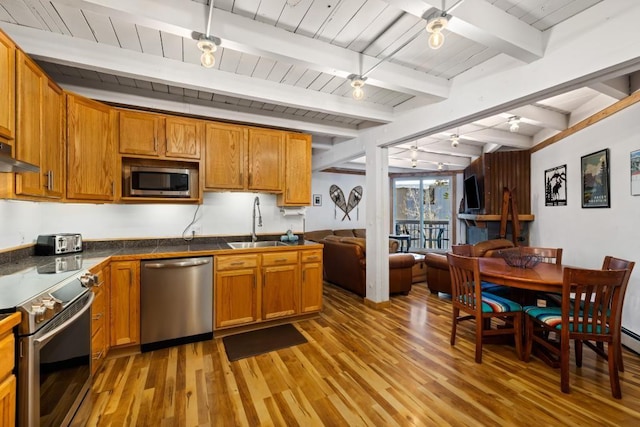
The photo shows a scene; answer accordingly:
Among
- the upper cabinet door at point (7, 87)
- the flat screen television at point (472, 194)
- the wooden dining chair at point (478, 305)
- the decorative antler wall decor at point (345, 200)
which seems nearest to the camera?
the upper cabinet door at point (7, 87)

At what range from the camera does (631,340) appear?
264 cm

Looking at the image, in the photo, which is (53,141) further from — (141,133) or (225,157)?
(225,157)

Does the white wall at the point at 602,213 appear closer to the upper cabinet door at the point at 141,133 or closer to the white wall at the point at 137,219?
the white wall at the point at 137,219

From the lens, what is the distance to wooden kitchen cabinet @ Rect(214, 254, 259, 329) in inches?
115

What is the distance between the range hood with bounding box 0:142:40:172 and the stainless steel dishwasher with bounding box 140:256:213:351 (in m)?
1.20

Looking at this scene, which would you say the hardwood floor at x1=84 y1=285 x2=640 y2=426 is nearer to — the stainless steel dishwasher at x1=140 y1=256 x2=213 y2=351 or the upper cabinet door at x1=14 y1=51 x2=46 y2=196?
the stainless steel dishwasher at x1=140 y1=256 x2=213 y2=351

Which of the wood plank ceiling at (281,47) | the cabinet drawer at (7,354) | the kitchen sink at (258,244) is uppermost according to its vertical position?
the wood plank ceiling at (281,47)

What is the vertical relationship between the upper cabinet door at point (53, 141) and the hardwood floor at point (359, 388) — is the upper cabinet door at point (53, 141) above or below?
above

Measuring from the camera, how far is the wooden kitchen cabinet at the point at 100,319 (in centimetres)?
212

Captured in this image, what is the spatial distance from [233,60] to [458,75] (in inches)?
83.1

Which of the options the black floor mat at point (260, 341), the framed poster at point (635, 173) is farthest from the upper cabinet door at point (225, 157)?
the framed poster at point (635, 173)

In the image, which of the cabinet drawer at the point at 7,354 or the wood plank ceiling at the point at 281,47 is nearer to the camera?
the cabinet drawer at the point at 7,354

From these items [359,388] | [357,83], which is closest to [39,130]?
[357,83]

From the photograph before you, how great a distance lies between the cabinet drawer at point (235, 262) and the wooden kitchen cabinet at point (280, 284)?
12 cm
